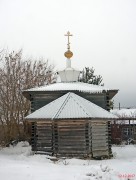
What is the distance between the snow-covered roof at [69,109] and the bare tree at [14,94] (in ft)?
28.4

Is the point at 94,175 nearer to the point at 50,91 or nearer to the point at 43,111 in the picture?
the point at 43,111

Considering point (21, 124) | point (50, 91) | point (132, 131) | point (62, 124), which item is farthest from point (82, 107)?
point (132, 131)

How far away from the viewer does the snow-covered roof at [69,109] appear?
64.9 ft

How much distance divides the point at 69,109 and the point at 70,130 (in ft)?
4.15

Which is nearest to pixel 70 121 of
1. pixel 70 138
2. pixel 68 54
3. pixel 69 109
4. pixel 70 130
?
pixel 70 130

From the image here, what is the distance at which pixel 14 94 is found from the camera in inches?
1193

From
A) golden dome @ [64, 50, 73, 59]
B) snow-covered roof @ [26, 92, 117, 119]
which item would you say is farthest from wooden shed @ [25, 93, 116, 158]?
golden dome @ [64, 50, 73, 59]

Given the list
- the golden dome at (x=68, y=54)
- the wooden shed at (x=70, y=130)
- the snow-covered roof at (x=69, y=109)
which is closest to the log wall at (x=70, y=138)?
the wooden shed at (x=70, y=130)

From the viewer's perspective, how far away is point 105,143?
2141 centimetres

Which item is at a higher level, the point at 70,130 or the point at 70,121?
the point at 70,121

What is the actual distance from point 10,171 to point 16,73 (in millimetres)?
17677

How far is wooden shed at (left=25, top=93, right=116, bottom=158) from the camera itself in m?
19.9

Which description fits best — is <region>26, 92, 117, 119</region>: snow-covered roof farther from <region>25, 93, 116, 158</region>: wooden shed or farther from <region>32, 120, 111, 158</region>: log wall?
<region>32, 120, 111, 158</region>: log wall

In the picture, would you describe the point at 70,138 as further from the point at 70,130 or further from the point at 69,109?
the point at 69,109
